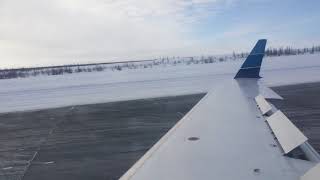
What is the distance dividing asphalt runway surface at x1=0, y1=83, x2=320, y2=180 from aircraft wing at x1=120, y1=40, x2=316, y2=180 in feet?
11.5

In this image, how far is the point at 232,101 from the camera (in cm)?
775

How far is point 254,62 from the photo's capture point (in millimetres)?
10750

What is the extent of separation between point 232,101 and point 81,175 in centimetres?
356

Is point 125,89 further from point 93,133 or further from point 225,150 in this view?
point 225,150

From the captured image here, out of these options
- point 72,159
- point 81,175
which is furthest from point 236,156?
point 72,159

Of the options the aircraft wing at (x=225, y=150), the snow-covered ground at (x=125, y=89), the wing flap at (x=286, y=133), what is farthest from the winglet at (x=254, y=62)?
the snow-covered ground at (x=125, y=89)

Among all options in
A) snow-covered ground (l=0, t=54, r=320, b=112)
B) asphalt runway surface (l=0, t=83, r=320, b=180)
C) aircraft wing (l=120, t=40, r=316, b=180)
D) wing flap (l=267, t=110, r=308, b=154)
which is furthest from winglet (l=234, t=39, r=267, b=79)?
snow-covered ground (l=0, t=54, r=320, b=112)

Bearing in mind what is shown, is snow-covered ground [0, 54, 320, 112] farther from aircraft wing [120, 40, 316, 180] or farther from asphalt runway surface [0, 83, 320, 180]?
aircraft wing [120, 40, 316, 180]

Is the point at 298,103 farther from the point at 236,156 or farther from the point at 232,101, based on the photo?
the point at 236,156

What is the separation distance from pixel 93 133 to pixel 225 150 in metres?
10.0

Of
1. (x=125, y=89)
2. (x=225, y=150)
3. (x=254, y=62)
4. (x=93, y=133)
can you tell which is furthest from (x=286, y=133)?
(x=125, y=89)

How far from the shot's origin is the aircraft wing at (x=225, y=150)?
11.2 feet

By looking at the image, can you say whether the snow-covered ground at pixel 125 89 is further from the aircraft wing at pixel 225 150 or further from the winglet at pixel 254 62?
the aircraft wing at pixel 225 150

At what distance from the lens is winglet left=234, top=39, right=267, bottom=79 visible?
10266 mm
